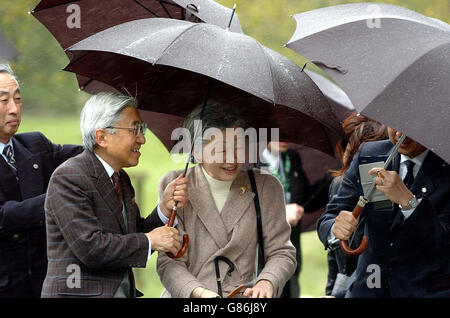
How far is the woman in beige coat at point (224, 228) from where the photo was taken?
398 cm

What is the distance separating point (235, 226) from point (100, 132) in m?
0.81

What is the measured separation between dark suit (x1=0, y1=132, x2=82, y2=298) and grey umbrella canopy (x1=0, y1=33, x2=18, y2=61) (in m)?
0.87

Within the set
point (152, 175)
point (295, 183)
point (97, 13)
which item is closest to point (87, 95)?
point (152, 175)

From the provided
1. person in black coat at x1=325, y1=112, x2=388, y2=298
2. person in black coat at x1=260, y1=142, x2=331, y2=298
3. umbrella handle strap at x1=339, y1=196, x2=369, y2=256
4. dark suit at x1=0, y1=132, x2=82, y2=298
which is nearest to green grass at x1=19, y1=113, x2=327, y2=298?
person in black coat at x1=260, y1=142, x2=331, y2=298

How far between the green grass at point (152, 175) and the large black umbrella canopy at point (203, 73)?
637 centimetres

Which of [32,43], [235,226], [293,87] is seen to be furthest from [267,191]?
[32,43]

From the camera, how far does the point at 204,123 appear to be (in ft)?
13.4

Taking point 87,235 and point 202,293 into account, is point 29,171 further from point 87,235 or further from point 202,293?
point 202,293

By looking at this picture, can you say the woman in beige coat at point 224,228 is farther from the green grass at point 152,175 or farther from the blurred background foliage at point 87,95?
the green grass at point 152,175

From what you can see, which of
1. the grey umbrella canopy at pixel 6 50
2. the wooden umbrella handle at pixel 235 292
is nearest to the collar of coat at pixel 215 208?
the wooden umbrella handle at pixel 235 292

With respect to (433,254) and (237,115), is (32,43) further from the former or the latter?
(433,254)

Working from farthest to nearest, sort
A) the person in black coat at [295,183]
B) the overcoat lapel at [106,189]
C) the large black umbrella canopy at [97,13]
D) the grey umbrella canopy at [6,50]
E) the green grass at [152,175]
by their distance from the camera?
the green grass at [152,175] → the person in black coat at [295,183] → the grey umbrella canopy at [6,50] → the large black umbrella canopy at [97,13] → the overcoat lapel at [106,189]

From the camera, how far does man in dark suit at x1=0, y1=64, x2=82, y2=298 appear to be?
4.23m

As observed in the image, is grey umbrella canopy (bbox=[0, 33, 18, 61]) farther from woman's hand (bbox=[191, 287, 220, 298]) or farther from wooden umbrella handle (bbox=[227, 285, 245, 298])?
wooden umbrella handle (bbox=[227, 285, 245, 298])
